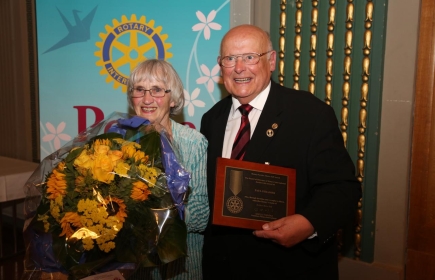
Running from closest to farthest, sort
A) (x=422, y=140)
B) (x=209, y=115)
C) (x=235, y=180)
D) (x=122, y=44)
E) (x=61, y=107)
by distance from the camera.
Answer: (x=235, y=180)
(x=209, y=115)
(x=422, y=140)
(x=122, y=44)
(x=61, y=107)

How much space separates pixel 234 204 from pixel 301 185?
340 mm

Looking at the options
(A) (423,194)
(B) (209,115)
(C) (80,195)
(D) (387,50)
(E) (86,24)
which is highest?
(E) (86,24)

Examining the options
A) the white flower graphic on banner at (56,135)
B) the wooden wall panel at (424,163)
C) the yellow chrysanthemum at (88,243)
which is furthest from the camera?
the white flower graphic on banner at (56,135)

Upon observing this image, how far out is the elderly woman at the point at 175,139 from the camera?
5.74ft

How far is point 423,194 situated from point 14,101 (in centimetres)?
360

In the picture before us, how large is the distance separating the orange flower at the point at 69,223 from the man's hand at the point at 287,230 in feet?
1.94

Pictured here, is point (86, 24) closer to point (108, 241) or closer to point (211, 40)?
point (211, 40)

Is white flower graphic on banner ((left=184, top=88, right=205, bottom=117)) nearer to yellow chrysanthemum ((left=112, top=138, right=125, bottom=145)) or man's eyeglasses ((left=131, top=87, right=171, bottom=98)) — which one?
man's eyeglasses ((left=131, top=87, right=171, bottom=98))

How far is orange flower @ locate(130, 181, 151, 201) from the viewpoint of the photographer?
129cm

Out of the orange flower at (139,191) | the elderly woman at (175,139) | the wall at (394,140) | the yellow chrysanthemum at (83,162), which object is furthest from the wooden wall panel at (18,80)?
the orange flower at (139,191)

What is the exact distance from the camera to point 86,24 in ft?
9.62

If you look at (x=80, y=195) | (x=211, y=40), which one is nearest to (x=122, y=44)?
(x=211, y=40)

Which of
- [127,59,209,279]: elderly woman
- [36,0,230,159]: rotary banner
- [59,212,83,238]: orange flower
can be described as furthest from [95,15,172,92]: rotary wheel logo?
[59,212,83,238]: orange flower

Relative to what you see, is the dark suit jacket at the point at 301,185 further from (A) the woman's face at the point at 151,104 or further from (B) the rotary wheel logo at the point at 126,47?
(B) the rotary wheel logo at the point at 126,47
